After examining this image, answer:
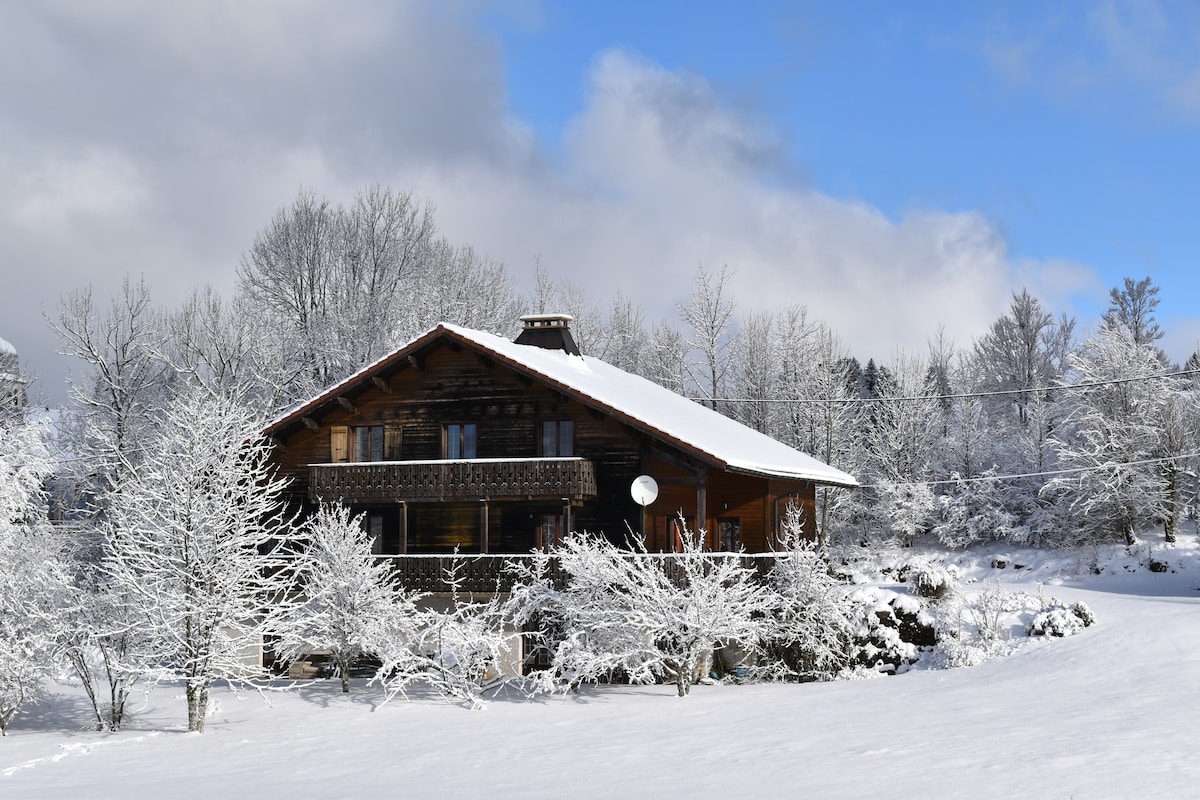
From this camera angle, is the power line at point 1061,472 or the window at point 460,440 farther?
the power line at point 1061,472

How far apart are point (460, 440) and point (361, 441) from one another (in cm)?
321

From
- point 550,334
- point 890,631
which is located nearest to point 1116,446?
point 890,631

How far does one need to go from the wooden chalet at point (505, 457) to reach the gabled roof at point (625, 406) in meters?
0.08

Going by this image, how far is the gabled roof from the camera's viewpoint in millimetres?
29453

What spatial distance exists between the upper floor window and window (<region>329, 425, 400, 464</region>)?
1.60m

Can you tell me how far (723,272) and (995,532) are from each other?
17.6 metres

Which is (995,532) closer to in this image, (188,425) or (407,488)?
(407,488)

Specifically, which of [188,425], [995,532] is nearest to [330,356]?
[188,425]

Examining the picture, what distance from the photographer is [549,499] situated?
3061 cm

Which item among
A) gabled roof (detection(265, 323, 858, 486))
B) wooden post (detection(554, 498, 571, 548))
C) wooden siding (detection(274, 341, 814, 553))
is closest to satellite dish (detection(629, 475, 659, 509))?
wooden siding (detection(274, 341, 814, 553))

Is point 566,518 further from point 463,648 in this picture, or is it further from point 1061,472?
point 1061,472

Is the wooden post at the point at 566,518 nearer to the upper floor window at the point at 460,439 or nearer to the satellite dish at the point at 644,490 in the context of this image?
the satellite dish at the point at 644,490

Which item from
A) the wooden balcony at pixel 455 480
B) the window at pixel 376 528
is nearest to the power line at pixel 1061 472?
the wooden balcony at pixel 455 480

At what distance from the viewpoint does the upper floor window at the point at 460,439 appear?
108 ft
